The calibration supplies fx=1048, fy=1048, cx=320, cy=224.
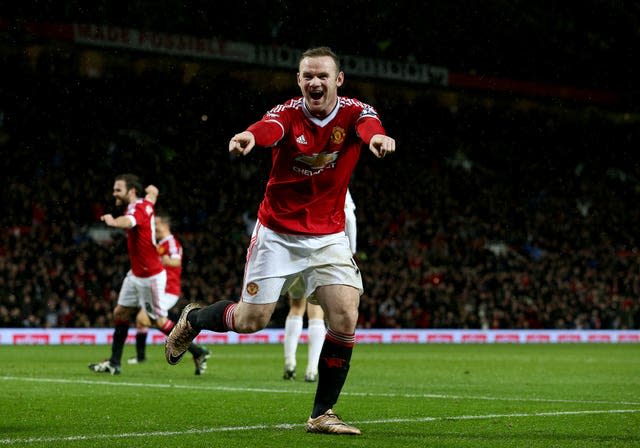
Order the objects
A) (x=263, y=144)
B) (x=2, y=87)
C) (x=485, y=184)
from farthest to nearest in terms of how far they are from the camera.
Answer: (x=485, y=184), (x=2, y=87), (x=263, y=144)

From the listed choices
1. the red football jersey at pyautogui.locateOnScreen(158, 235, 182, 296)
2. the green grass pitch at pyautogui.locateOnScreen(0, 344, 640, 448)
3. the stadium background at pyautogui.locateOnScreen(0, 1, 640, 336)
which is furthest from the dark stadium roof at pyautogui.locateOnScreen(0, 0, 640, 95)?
the green grass pitch at pyautogui.locateOnScreen(0, 344, 640, 448)

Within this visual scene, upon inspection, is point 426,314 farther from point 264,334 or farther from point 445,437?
point 445,437

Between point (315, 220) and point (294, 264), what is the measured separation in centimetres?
31

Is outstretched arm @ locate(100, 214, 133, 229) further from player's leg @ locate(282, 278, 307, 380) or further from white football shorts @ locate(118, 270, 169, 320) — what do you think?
player's leg @ locate(282, 278, 307, 380)

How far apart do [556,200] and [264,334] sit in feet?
47.7

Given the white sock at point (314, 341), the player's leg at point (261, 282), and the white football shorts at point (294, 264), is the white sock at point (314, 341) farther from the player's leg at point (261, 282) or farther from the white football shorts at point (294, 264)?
the white football shorts at point (294, 264)

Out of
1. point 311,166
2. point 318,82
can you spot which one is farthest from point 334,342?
point 318,82

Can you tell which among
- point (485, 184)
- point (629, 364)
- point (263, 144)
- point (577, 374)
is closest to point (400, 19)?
point (485, 184)

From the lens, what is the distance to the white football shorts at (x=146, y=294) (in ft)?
41.1

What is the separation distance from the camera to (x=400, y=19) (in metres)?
31.2

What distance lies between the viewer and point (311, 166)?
6.52 m

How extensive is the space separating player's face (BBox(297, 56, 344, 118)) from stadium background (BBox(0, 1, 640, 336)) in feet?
57.3

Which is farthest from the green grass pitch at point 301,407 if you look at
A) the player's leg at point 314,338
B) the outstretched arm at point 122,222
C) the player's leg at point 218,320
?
the outstretched arm at point 122,222

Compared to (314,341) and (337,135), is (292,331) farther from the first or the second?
(337,135)
